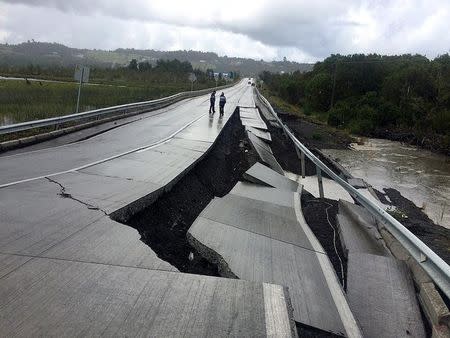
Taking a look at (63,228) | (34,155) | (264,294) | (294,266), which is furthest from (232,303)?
(34,155)

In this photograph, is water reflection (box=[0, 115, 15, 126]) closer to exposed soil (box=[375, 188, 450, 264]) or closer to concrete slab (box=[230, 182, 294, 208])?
concrete slab (box=[230, 182, 294, 208])

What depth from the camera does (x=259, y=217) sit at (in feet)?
27.0

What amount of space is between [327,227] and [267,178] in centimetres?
287

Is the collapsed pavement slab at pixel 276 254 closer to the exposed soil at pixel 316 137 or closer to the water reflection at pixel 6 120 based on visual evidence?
the water reflection at pixel 6 120

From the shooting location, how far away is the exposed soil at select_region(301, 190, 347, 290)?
7277 millimetres

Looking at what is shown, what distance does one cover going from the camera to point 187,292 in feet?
14.3

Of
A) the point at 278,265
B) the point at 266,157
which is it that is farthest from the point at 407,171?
Answer: the point at 278,265

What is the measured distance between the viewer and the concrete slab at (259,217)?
292 inches

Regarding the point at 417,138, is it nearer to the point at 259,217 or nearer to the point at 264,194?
the point at 264,194

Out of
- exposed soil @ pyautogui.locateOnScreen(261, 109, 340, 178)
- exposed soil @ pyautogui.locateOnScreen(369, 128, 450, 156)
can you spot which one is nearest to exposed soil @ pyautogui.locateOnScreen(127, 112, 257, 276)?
exposed soil @ pyautogui.locateOnScreen(261, 109, 340, 178)

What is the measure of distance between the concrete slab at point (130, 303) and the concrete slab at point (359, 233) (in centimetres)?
370

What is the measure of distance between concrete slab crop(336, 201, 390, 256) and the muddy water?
585 centimetres

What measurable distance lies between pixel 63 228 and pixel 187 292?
2.43m

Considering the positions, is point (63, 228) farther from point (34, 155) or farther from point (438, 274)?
point (34, 155)
